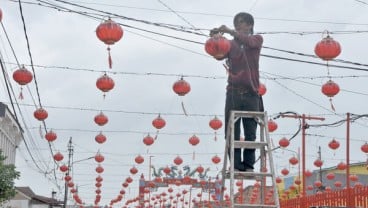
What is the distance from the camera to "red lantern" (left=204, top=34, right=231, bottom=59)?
980 centimetres

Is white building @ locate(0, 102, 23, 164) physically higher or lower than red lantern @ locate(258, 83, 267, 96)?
higher

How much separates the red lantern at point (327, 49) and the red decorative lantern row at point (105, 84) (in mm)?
4820

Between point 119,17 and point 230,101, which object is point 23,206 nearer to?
point 119,17

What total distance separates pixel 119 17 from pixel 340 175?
35873 mm

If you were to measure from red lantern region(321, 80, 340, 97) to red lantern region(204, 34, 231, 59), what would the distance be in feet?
19.7

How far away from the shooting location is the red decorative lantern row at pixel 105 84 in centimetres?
1500

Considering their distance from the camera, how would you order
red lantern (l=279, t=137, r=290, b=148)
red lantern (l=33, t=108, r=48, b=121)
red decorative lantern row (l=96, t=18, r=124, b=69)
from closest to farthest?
red decorative lantern row (l=96, t=18, r=124, b=69) < red lantern (l=33, t=108, r=48, b=121) < red lantern (l=279, t=137, r=290, b=148)

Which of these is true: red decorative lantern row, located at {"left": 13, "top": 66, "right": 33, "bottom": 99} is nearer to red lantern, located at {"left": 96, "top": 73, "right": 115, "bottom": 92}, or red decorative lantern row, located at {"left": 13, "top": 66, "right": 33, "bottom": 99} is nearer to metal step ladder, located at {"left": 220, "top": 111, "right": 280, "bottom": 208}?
red lantern, located at {"left": 96, "top": 73, "right": 115, "bottom": 92}

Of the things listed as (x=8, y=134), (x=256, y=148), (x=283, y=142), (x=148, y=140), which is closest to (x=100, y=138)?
(x=148, y=140)

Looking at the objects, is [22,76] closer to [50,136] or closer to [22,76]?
[22,76]

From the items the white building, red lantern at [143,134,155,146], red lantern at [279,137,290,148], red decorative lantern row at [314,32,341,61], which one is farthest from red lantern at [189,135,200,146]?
the white building

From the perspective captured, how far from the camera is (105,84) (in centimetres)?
1502

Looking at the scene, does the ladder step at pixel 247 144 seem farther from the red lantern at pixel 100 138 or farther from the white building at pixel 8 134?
the white building at pixel 8 134

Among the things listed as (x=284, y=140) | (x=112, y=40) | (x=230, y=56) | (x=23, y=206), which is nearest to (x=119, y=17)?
(x=112, y=40)
